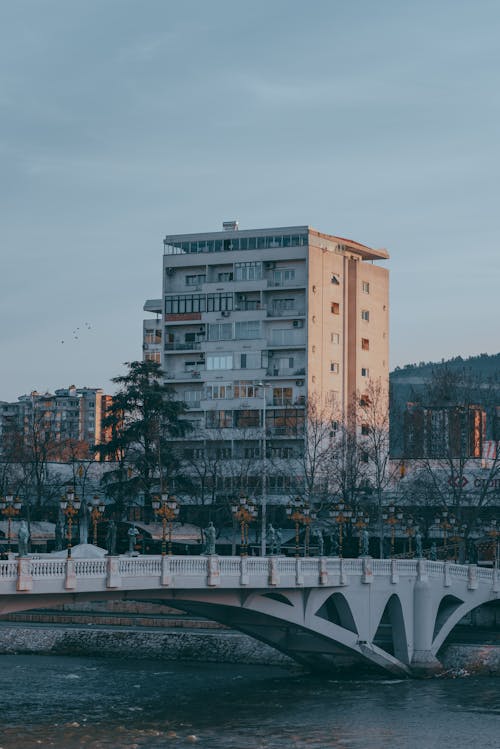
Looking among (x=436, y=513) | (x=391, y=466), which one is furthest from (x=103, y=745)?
(x=391, y=466)

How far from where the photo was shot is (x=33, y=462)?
4449 inches

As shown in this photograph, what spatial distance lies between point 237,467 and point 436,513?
18.2m

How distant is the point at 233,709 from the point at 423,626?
50.4 ft

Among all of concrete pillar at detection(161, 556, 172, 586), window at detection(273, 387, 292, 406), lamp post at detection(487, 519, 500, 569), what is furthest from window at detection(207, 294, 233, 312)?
concrete pillar at detection(161, 556, 172, 586)

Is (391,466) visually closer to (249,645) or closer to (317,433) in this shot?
(317,433)

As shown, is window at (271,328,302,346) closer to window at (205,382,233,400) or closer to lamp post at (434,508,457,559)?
window at (205,382,233,400)

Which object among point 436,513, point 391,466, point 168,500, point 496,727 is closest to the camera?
point 496,727

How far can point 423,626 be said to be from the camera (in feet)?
234

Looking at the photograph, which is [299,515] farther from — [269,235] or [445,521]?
[269,235]

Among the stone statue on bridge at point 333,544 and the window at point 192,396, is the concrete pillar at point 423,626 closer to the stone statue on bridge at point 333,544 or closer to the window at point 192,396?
the stone statue on bridge at point 333,544

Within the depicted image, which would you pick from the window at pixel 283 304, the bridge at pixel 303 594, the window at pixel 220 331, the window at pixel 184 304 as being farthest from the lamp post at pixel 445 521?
the window at pixel 184 304

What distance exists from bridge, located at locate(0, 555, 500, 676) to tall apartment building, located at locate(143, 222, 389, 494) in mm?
42083

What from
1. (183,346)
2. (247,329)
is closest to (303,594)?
(247,329)

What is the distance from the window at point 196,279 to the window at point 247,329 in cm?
544
